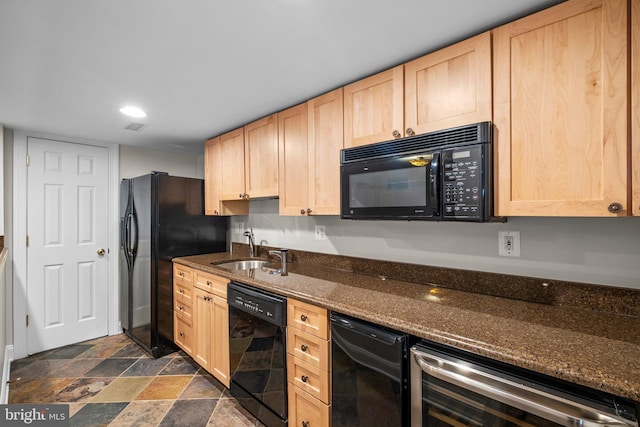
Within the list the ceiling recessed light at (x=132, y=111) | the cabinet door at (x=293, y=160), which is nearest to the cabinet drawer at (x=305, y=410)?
the cabinet door at (x=293, y=160)

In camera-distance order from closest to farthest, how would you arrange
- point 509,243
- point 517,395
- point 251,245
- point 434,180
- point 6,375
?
1. point 517,395
2. point 434,180
3. point 509,243
4. point 6,375
5. point 251,245

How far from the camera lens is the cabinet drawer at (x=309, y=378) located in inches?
60.1

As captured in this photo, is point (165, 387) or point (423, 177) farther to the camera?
point (165, 387)

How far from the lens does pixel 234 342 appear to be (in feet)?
6.96

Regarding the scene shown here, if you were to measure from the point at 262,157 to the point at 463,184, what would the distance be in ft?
5.41

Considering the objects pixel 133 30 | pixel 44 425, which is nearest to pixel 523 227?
pixel 133 30

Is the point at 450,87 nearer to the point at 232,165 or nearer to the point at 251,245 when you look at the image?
the point at 232,165

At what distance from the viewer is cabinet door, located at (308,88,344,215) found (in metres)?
1.94

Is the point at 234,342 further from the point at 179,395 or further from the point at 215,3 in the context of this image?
the point at 215,3

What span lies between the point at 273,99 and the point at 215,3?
1.00 meters

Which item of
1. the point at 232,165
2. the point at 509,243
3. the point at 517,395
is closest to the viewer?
the point at 517,395

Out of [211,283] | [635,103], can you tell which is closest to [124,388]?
[211,283]

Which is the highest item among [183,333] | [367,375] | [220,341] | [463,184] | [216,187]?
[216,187]

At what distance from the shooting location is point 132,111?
Result: 7.75 feet
